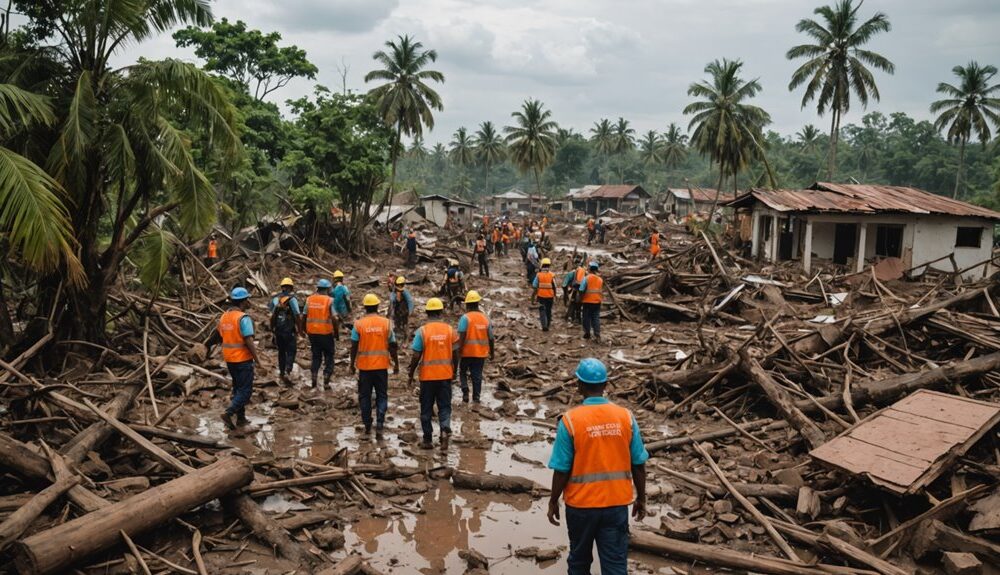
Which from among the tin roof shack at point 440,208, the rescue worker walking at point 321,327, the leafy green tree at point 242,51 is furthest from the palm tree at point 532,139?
the rescue worker walking at point 321,327

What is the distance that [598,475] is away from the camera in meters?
3.90

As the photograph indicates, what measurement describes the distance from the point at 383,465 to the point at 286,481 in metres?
1.11

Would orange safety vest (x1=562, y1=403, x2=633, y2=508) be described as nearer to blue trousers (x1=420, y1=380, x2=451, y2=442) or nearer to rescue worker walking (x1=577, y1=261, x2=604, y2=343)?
blue trousers (x1=420, y1=380, x2=451, y2=442)

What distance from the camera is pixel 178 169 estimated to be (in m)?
8.84

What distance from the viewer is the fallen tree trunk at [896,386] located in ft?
24.5

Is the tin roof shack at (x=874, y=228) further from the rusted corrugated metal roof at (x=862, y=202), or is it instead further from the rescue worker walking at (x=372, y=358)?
the rescue worker walking at (x=372, y=358)

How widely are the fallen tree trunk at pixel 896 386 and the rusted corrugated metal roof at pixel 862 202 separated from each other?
1306cm

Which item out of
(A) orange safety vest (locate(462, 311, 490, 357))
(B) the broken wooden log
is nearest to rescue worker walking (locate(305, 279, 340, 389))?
(A) orange safety vest (locate(462, 311, 490, 357))

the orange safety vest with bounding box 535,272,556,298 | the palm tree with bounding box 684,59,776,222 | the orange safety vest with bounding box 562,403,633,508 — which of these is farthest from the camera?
the palm tree with bounding box 684,59,776,222

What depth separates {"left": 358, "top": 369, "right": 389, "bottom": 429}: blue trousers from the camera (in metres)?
7.64

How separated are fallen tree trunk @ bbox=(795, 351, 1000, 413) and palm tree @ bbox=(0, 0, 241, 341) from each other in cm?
898

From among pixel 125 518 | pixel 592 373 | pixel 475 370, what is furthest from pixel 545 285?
pixel 125 518

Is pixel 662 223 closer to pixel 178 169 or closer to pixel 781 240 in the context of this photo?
pixel 781 240

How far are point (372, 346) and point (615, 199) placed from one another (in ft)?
168
